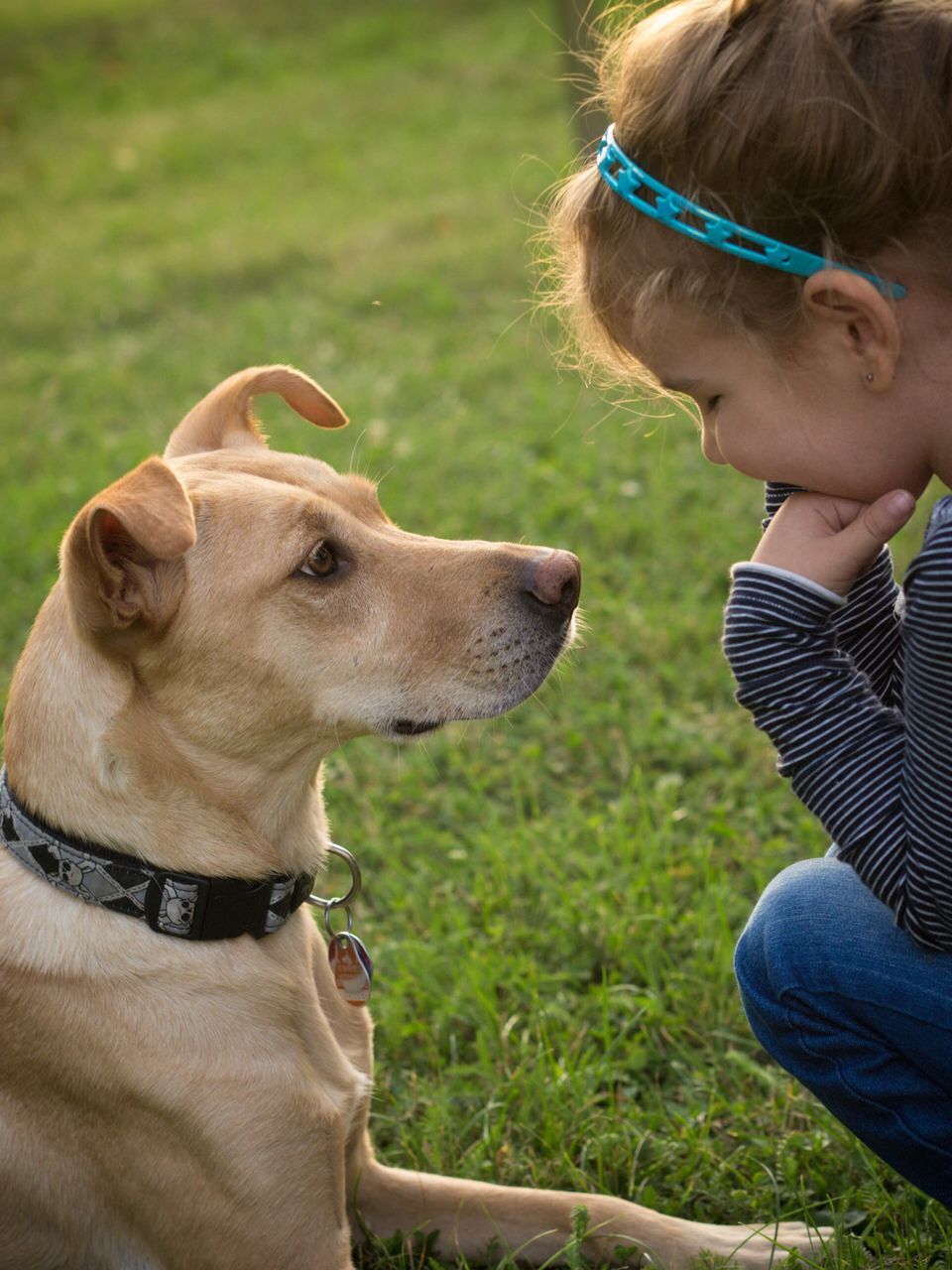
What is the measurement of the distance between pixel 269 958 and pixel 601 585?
2.84 m

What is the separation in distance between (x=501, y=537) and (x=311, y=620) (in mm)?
2979

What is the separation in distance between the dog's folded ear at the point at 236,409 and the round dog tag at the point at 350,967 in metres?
1.18

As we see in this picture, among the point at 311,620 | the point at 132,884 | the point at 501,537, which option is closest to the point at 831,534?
the point at 311,620

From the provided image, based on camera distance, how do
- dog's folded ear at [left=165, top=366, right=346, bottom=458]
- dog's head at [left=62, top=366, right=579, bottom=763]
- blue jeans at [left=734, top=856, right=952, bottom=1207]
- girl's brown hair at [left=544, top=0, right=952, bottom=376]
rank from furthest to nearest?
dog's folded ear at [left=165, top=366, right=346, bottom=458], dog's head at [left=62, top=366, right=579, bottom=763], blue jeans at [left=734, top=856, right=952, bottom=1207], girl's brown hair at [left=544, top=0, right=952, bottom=376]

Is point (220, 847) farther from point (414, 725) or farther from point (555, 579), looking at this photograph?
point (555, 579)

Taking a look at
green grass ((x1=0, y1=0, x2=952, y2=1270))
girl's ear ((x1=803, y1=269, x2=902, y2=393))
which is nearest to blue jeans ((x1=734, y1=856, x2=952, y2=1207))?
green grass ((x1=0, y1=0, x2=952, y2=1270))

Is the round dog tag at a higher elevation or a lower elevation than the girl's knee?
lower

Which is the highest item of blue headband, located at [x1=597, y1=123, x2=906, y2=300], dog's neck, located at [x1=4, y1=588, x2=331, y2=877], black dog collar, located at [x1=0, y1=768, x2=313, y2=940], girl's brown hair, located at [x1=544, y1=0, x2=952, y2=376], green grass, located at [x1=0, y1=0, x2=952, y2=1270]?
girl's brown hair, located at [x1=544, y1=0, x2=952, y2=376]

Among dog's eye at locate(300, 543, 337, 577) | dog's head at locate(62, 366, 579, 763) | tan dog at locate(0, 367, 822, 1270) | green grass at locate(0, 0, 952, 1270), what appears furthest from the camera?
green grass at locate(0, 0, 952, 1270)

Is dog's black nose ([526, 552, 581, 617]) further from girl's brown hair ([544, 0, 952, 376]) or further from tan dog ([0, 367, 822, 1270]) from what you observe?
girl's brown hair ([544, 0, 952, 376])

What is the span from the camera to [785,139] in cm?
201

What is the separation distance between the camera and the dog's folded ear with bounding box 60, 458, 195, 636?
226 centimetres

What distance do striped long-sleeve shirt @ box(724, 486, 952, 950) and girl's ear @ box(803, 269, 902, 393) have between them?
0.24 meters

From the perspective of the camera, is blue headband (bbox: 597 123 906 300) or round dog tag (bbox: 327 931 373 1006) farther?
round dog tag (bbox: 327 931 373 1006)
